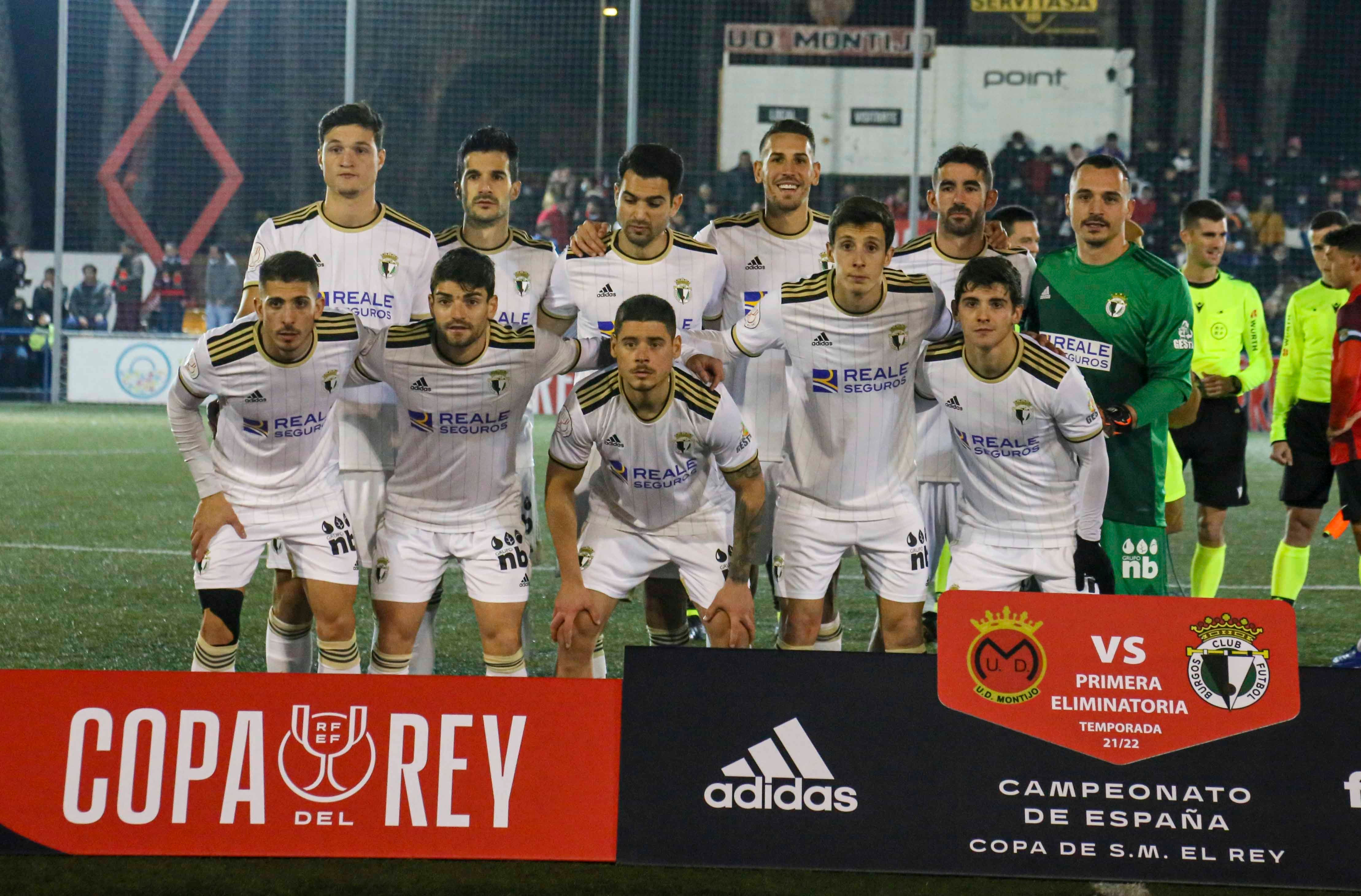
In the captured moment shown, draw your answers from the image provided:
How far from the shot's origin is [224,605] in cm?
382

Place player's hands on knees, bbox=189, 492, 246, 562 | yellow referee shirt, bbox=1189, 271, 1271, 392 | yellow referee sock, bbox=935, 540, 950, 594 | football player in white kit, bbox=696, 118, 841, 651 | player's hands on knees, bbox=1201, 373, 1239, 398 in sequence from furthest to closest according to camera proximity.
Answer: yellow referee shirt, bbox=1189, 271, 1271, 392, player's hands on knees, bbox=1201, 373, 1239, 398, yellow referee sock, bbox=935, 540, 950, 594, football player in white kit, bbox=696, 118, 841, 651, player's hands on knees, bbox=189, 492, 246, 562

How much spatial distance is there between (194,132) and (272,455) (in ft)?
49.4

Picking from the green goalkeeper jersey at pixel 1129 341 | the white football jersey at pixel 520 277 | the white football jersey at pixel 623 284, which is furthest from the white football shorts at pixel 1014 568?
the white football jersey at pixel 520 277

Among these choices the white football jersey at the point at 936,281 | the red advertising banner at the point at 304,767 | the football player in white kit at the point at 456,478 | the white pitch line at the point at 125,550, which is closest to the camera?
the red advertising banner at the point at 304,767

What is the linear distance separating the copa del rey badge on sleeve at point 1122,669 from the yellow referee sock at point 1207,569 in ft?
10.00

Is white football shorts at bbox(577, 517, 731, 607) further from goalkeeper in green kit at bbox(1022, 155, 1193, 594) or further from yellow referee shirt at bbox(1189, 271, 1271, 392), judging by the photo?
yellow referee shirt at bbox(1189, 271, 1271, 392)

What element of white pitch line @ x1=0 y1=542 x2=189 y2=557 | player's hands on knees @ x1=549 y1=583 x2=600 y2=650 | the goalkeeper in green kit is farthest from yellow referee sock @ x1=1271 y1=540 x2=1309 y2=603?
white pitch line @ x1=0 y1=542 x2=189 y2=557

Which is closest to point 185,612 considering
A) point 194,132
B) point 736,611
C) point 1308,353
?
point 736,611

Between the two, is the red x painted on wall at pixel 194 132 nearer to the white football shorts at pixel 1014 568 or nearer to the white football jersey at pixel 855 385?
the white football jersey at pixel 855 385

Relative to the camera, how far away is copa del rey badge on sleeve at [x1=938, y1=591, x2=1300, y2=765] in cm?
278

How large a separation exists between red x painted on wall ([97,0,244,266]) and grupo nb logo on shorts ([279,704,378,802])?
1571 cm

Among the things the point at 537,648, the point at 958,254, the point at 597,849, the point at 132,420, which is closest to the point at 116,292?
the point at 132,420

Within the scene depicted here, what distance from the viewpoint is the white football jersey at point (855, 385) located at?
3.98m

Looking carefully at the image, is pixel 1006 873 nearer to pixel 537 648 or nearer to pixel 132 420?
pixel 537 648
